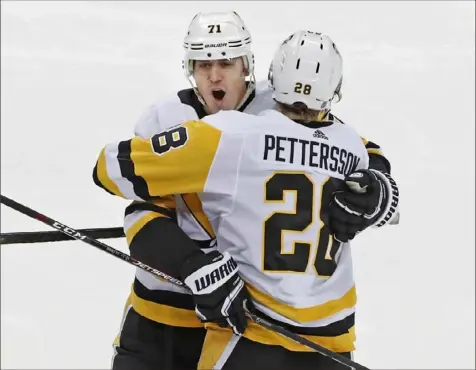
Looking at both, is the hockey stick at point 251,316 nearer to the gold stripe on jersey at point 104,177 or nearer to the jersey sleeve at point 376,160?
the gold stripe on jersey at point 104,177

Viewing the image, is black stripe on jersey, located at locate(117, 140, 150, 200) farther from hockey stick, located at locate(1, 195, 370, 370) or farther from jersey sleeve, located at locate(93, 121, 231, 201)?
hockey stick, located at locate(1, 195, 370, 370)

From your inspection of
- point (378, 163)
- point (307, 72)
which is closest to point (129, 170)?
point (307, 72)

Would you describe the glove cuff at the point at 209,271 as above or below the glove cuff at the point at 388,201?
below

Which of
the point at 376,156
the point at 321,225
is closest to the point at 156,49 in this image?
the point at 376,156

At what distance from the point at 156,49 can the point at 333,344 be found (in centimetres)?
368

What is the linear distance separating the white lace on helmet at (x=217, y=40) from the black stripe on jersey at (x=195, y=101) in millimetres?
18

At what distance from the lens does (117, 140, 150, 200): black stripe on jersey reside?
5.85 ft

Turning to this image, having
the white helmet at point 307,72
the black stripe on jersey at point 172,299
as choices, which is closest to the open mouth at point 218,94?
the white helmet at point 307,72

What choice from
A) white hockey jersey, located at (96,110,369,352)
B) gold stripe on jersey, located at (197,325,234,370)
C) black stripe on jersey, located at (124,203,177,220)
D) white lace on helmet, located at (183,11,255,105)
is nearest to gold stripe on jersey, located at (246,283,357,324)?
white hockey jersey, located at (96,110,369,352)

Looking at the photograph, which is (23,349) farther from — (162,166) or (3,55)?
(3,55)

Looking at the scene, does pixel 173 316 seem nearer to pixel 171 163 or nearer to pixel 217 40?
pixel 171 163

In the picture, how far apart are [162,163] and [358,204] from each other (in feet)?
1.40

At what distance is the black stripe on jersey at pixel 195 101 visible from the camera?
2009 mm

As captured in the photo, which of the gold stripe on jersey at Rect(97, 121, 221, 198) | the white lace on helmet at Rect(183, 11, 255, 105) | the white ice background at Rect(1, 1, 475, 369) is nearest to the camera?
the gold stripe on jersey at Rect(97, 121, 221, 198)
